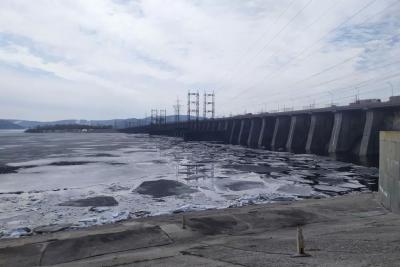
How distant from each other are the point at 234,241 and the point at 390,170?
7042 mm

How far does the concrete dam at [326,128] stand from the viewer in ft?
178

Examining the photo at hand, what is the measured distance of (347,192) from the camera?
24.6 meters

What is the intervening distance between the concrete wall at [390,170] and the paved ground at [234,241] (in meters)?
0.54

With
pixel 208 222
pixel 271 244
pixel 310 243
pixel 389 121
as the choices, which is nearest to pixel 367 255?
pixel 310 243

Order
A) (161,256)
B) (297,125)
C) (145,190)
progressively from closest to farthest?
(161,256)
(145,190)
(297,125)

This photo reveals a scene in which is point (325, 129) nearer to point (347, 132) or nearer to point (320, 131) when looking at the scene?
point (320, 131)

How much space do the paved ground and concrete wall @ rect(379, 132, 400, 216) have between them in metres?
0.54

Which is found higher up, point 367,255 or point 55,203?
→ point 367,255

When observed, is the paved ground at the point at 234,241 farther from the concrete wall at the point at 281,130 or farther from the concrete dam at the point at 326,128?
the concrete wall at the point at 281,130

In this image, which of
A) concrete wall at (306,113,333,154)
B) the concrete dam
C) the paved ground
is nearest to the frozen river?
the paved ground

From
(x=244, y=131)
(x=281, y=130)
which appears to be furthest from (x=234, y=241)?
(x=244, y=131)

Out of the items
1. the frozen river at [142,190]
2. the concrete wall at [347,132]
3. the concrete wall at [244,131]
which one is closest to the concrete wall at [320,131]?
the concrete wall at [347,132]

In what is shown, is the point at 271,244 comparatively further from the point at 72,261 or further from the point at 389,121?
the point at 389,121

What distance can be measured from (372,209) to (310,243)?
748 cm
